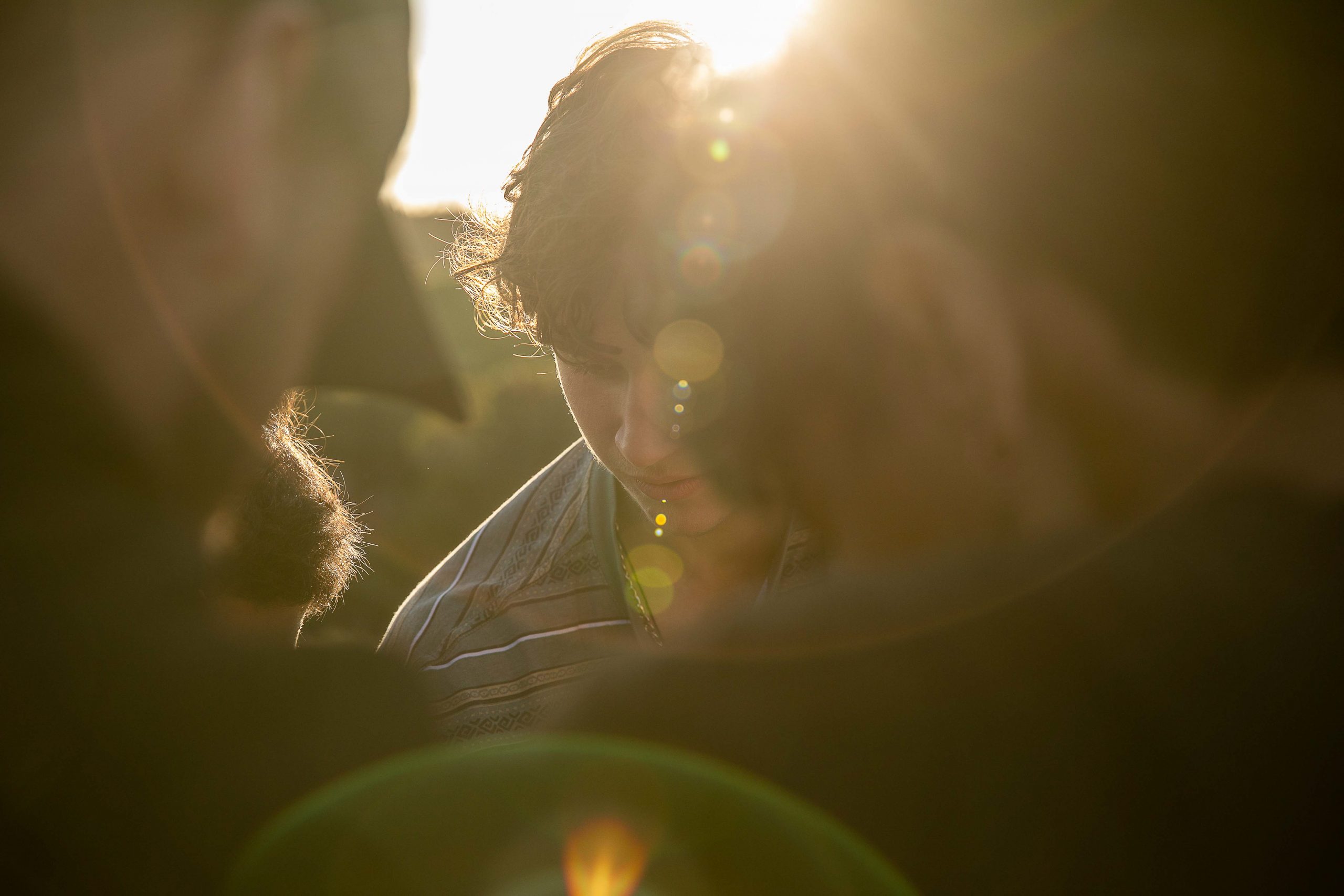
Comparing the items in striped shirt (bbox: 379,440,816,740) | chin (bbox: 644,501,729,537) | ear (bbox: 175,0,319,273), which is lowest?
striped shirt (bbox: 379,440,816,740)

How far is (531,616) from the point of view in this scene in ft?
8.63

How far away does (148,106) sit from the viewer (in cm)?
126

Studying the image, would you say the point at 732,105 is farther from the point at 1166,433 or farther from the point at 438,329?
the point at 438,329

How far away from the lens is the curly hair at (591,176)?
2.24 metres

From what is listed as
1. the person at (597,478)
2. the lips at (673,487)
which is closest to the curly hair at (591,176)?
the person at (597,478)

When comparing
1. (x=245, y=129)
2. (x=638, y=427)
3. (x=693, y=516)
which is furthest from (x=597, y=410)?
(x=245, y=129)

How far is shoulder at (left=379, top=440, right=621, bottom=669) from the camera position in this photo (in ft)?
8.63

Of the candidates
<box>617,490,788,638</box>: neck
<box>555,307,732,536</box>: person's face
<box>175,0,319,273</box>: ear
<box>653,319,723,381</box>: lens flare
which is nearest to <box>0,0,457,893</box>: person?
<box>175,0,319,273</box>: ear

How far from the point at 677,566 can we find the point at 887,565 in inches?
61.6

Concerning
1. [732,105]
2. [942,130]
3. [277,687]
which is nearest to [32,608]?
[277,687]

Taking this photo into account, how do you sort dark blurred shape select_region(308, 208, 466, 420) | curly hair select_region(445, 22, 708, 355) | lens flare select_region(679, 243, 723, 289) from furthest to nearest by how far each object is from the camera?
curly hair select_region(445, 22, 708, 355)
dark blurred shape select_region(308, 208, 466, 420)
lens flare select_region(679, 243, 723, 289)

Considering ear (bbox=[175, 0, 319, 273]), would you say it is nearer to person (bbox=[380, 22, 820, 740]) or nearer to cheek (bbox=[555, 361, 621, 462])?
person (bbox=[380, 22, 820, 740])

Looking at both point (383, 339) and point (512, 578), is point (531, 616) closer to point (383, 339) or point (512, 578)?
point (512, 578)

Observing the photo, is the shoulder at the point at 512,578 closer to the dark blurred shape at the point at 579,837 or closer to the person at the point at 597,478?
the person at the point at 597,478
